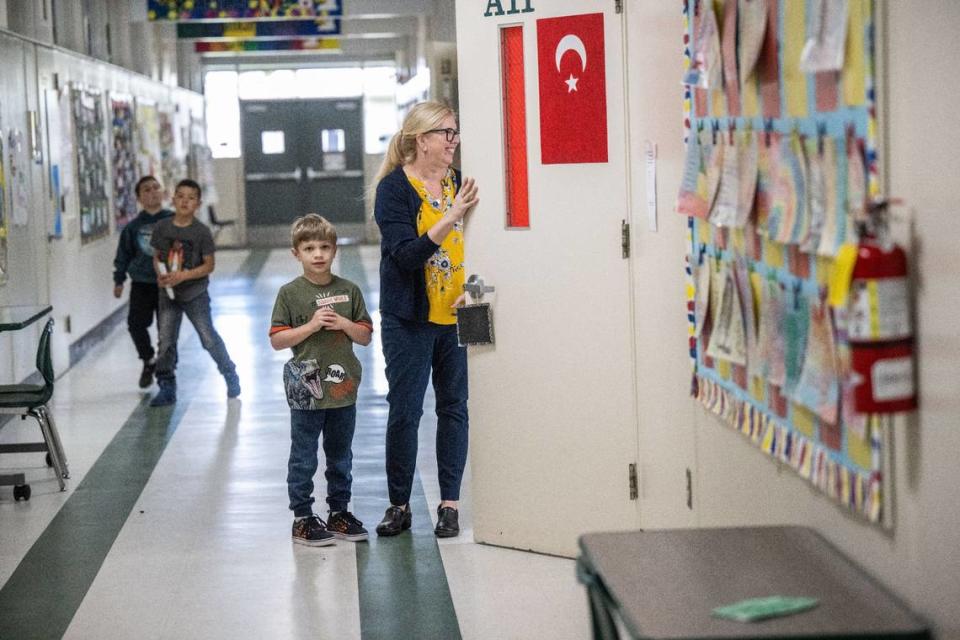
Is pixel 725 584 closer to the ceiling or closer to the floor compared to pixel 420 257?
closer to the floor

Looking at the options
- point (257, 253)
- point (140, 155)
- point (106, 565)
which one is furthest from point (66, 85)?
point (257, 253)

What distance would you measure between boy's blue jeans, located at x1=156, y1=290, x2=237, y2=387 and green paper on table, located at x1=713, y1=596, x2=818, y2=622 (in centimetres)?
616

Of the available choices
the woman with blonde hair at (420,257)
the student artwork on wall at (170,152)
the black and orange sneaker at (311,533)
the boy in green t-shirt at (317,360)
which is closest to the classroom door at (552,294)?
the woman with blonde hair at (420,257)

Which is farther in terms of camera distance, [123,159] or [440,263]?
[123,159]

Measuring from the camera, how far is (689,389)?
4.00 metres

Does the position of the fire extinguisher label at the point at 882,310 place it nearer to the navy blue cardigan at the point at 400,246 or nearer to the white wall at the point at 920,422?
the white wall at the point at 920,422

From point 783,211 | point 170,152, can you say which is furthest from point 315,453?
point 170,152

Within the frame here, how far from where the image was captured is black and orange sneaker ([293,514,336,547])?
4.97 m

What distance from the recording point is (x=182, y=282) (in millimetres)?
8258

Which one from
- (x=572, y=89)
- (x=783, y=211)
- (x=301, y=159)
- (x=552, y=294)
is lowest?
(x=552, y=294)

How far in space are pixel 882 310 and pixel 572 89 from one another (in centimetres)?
230

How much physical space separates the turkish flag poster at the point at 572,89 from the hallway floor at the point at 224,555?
136 cm

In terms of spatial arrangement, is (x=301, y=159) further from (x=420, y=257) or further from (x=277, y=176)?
(x=420, y=257)

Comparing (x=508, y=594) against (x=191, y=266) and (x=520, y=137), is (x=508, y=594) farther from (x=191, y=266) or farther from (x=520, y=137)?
(x=191, y=266)
